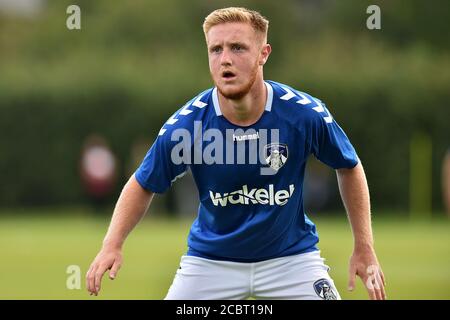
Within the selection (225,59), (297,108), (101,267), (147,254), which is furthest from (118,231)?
(147,254)

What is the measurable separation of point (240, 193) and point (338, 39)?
126 ft

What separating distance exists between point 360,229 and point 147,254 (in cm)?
1226

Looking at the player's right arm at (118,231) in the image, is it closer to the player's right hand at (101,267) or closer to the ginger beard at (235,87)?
the player's right hand at (101,267)

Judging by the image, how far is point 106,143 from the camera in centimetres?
3192

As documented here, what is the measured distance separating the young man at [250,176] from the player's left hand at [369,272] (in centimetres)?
1

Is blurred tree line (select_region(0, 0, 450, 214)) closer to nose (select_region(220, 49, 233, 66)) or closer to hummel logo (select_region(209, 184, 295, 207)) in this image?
hummel logo (select_region(209, 184, 295, 207))

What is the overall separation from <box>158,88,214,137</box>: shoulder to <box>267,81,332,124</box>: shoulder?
49 cm

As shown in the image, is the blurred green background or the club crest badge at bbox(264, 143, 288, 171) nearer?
the club crest badge at bbox(264, 143, 288, 171)

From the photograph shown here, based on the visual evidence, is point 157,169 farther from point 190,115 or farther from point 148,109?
point 148,109

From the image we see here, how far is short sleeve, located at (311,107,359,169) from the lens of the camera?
7590 millimetres

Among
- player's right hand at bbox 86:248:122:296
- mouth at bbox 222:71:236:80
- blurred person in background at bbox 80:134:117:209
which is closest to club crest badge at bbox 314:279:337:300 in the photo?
player's right hand at bbox 86:248:122:296

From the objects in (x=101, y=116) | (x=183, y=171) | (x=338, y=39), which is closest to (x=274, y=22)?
(x=338, y=39)

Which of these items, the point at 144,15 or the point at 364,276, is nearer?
the point at 364,276
